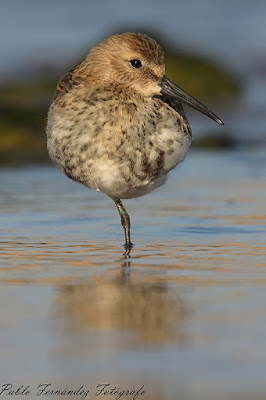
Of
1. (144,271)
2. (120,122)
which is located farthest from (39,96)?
(144,271)

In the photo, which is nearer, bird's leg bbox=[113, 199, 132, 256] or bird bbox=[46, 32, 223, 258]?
bird bbox=[46, 32, 223, 258]

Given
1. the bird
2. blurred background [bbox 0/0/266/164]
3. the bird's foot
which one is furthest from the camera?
blurred background [bbox 0/0/266/164]

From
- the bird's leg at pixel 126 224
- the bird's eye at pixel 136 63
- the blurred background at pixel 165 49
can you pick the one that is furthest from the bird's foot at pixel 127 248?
the blurred background at pixel 165 49

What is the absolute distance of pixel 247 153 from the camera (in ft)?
39.5

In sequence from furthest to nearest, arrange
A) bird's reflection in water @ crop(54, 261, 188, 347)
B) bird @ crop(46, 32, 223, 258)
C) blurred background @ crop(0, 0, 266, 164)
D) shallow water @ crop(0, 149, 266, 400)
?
blurred background @ crop(0, 0, 266, 164)
bird @ crop(46, 32, 223, 258)
bird's reflection in water @ crop(54, 261, 188, 347)
shallow water @ crop(0, 149, 266, 400)

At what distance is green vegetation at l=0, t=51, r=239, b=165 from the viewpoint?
12.5 metres

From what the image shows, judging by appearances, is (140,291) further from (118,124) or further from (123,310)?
(118,124)

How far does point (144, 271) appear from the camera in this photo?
666 cm

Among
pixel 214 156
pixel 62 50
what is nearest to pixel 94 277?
pixel 214 156

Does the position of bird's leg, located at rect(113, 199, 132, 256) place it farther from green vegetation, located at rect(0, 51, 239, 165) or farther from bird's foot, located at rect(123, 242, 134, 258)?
green vegetation, located at rect(0, 51, 239, 165)

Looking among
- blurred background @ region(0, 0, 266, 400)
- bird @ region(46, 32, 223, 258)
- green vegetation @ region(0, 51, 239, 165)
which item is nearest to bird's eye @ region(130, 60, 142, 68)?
bird @ region(46, 32, 223, 258)

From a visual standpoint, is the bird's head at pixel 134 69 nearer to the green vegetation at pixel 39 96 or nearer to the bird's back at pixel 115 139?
the bird's back at pixel 115 139

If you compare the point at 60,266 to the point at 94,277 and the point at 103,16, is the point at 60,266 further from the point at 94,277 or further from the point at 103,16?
the point at 103,16

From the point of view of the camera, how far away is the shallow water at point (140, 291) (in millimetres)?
4590
